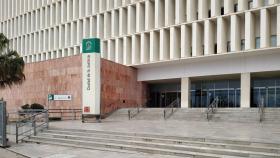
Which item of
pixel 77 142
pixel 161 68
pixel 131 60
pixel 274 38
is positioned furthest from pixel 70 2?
pixel 77 142

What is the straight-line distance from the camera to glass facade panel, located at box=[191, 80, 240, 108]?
34219mm

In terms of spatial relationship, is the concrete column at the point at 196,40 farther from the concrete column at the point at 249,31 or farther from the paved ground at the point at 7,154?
the paved ground at the point at 7,154

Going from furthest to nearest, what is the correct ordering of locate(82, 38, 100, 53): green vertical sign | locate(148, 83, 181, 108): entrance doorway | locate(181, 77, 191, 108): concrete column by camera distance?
locate(148, 83, 181, 108): entrance doorway → locate(181, 77, 191, 108): concrete column → locate(82, 38, 100, 53): green vertical sign

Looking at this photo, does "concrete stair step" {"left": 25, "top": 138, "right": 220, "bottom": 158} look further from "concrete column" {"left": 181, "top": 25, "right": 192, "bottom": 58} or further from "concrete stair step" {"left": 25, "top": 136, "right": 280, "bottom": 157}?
"concrete column" {"left": 181, "top": 25, "right": 192, "bottom": 58}

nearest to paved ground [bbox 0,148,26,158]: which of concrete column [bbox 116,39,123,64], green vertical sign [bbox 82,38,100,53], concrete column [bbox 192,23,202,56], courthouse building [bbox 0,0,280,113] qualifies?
green vertical sign [bbox 82,38,100,53]

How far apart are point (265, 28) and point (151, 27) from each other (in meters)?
12.0

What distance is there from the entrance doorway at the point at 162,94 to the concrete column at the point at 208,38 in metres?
7.98

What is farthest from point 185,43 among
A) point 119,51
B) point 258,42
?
point 119,51

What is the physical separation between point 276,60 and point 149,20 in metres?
13.3

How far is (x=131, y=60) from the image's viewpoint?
38.4m

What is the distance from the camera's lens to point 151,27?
36781 millimetres

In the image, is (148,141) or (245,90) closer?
(148,141)

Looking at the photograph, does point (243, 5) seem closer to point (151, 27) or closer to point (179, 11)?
point (179, 11)

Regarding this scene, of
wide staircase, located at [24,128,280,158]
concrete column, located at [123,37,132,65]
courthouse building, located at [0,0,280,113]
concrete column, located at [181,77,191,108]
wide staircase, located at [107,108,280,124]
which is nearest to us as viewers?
wide staircase, located at [24,128,280,158]
